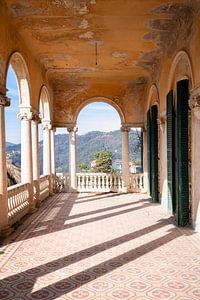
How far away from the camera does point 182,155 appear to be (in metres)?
8.88

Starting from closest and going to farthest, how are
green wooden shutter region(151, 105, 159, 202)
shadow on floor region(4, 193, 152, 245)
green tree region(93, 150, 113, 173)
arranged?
1. shadow on floor region(4, 193, 152, 245)
2. green wooden shutter region(151, 105, 159, 202)
3. green tree region(93, 150, 113, 173)

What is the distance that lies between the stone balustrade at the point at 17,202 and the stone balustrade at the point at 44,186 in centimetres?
281

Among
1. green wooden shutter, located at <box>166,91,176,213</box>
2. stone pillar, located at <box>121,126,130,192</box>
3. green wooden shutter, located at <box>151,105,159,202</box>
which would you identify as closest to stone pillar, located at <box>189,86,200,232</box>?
green wooden shutter, located at <box>166,91,176,213</box>

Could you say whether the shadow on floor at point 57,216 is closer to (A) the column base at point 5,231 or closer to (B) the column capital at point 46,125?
(A) the column base at point 5,231

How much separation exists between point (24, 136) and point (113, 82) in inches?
288

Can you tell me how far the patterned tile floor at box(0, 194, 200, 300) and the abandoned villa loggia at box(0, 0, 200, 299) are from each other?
2.65 ft

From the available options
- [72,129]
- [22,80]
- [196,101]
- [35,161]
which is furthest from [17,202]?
[72,129]

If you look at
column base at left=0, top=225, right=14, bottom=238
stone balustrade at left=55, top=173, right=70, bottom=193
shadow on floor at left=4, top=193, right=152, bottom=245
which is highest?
stone balustrade at left=55, top=173, right=70, bottom=193

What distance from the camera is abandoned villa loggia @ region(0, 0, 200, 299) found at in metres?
8.09

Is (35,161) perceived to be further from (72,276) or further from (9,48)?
(72,276)

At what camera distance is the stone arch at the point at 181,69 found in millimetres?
8530

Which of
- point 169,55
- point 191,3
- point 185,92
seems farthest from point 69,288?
point 169,55

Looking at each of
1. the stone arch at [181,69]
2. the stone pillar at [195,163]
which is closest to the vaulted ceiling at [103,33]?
the stone arch at [181,69]

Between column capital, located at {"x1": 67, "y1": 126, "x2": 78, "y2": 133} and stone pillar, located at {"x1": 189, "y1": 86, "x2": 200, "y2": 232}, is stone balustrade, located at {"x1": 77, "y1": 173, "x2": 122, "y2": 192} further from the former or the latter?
stone pillar, located at {"x1": 189, "y1": 86, "x2": 200, "y2": 232}
